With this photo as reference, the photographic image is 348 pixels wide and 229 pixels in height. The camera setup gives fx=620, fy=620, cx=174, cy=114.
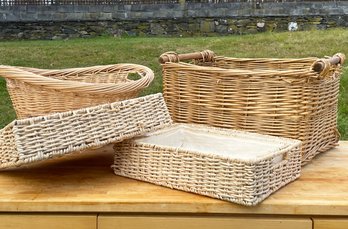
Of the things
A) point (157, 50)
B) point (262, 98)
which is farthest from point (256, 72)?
point (157, 50)

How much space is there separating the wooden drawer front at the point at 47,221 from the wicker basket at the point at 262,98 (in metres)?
0.49

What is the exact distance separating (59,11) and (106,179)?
7597 millimetres

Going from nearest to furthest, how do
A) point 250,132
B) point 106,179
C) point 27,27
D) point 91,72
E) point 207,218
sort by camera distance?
1. point 207,218
2. point 106,179
3. point 250,132
4. point 91,72
5. point 27,27

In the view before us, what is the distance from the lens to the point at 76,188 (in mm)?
1383

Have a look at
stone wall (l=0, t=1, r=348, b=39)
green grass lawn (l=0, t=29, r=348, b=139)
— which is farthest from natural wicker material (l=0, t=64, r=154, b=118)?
stone wall (l=0, t=1, r=348, b=39)

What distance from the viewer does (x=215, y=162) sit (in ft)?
4.22

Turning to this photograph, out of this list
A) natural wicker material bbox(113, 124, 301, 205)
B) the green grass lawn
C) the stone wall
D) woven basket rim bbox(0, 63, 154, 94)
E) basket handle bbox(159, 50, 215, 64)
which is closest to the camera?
natural wicker material bbox(113, 124, 301, 205)

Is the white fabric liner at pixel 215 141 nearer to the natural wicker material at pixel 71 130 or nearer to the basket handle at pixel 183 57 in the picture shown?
the natural wicker material at pixel 71 130

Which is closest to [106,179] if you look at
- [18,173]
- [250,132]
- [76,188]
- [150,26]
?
[76,188]

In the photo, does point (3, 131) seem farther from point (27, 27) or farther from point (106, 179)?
point (27, 27)

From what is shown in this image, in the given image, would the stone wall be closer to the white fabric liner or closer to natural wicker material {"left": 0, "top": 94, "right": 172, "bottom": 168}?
the white fabric liner

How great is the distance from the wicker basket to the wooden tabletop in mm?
136

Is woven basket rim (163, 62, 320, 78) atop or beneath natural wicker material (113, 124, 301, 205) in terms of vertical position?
atop

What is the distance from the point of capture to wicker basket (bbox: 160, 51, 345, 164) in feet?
4.91
